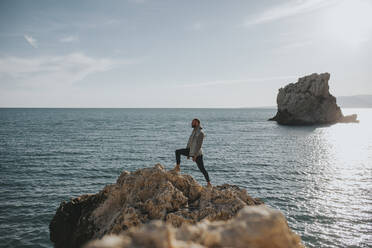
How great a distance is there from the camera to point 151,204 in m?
7.75

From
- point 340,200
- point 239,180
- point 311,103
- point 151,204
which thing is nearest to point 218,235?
point 151,204

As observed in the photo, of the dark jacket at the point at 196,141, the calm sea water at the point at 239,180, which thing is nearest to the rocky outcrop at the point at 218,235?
the dark jacket at the point at 196,141

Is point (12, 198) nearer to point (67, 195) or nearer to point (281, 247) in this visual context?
point (67, 195)

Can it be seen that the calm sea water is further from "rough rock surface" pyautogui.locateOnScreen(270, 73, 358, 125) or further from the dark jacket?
"rough rock surface" pyautogui.locateOnScreen(270, 73, 358, 125)

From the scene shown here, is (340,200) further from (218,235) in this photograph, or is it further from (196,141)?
(218,235)

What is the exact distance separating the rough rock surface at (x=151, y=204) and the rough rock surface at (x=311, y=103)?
89.3 metres

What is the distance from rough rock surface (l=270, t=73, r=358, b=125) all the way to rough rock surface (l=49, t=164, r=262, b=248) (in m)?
89.3

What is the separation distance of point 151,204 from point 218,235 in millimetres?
4681

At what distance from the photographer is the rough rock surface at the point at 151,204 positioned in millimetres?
7384

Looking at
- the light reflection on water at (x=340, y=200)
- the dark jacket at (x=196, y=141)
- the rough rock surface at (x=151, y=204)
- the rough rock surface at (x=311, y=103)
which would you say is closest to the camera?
Answer: the rough rock surface at (x=151, y=204)

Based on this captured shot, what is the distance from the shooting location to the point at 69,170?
87.7ft

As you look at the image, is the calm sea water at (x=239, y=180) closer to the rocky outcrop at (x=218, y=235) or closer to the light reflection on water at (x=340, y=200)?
the light reflection on water at (x=340, y=200)

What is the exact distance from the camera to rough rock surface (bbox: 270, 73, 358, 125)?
88312 mm

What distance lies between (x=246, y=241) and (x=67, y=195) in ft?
64.5
